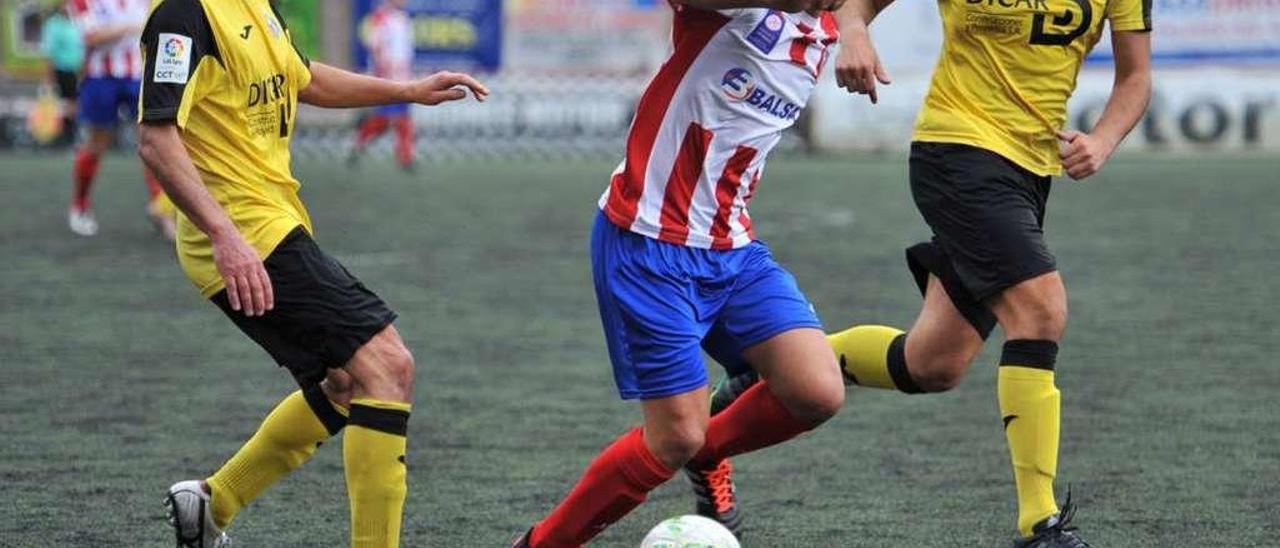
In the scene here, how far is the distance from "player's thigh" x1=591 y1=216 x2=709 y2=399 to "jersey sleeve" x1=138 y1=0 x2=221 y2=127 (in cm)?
101

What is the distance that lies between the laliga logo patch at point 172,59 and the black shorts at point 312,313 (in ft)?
1.48

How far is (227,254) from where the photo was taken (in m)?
4.58

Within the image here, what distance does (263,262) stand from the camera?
4789mm

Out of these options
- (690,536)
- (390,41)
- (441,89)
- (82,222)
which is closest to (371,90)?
(441,89)

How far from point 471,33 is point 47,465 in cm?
2293

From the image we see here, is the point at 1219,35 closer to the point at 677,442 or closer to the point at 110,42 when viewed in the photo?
the point at 110,42

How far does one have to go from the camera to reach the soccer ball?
4664 millimetres

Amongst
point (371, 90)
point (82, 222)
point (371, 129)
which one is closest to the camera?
point (371, 90)

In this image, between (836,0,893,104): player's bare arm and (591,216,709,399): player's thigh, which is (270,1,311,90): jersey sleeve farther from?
(836,0,893,104): player's bare arm

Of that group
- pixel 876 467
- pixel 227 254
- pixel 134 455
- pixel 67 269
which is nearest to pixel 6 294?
pixel 67 269

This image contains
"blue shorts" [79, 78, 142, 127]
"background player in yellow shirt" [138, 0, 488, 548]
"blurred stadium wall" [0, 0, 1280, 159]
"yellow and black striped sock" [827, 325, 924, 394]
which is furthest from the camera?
"blurred stadium wall" [0, 0, 1280, 159]

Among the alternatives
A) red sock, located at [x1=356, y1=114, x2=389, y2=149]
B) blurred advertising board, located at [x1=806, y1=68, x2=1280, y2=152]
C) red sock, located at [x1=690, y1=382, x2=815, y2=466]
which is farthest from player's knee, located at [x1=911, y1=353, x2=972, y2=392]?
red sock, located at [x1=356, y1=114, x2=389, y2=149]

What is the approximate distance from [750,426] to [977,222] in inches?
32.4

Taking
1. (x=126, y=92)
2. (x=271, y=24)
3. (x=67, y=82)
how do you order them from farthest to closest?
(x=67, y=82) → (x=126, y=92) → (x=271, y=24)
